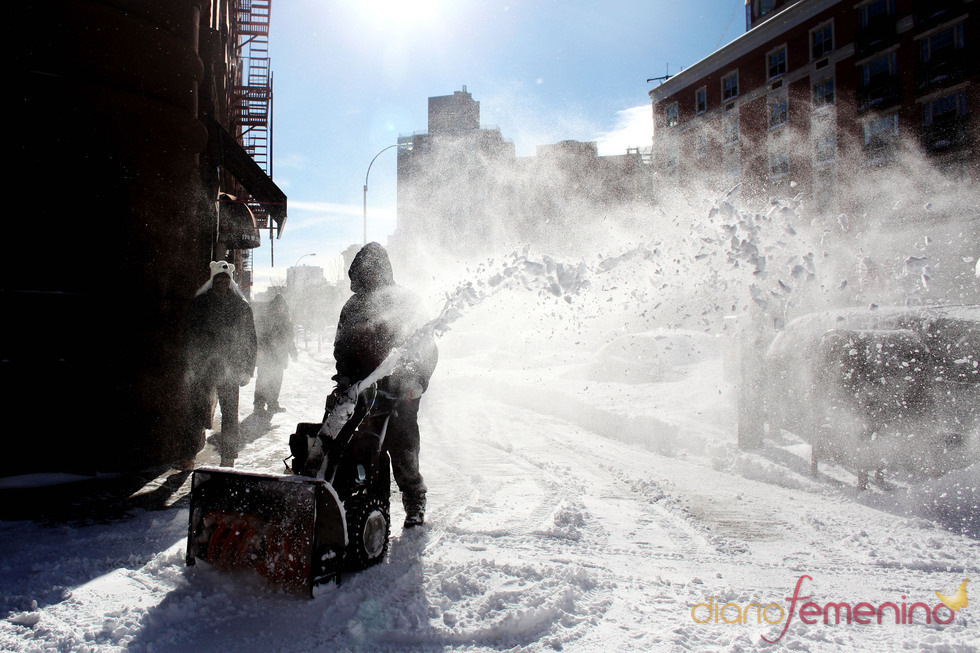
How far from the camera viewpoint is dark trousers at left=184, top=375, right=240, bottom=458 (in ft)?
15.7

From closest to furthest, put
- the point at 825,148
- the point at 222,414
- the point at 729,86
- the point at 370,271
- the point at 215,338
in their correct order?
the point at 370,271 < the point at 222,414 < the point at 215,338 < the point at 825,148 < the point at 729,86

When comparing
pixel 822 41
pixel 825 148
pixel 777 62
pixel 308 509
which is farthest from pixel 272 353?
pixel 777 62

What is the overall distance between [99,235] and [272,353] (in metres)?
4.07

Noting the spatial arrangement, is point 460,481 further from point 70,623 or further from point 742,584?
point 70,623

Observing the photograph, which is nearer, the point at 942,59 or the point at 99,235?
the point at 99,235

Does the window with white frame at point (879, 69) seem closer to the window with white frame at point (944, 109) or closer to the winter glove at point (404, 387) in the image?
the window with white frame at point (944, 109)

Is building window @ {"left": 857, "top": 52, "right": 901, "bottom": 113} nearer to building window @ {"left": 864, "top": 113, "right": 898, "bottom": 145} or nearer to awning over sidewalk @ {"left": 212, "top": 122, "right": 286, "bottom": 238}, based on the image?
building window @ {"left": 864, "top": 113, "right": 898, "bottom": 145}

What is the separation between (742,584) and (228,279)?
4.68 meters

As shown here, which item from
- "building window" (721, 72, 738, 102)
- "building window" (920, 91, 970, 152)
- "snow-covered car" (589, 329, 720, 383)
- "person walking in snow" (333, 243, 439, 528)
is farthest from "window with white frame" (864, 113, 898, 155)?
"person walking in snow" (333, 243, 439, 528)

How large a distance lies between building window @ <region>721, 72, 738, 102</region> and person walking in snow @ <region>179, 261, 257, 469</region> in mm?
30690

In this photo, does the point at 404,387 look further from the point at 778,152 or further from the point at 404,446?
the point at 778,152

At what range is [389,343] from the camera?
3.46m

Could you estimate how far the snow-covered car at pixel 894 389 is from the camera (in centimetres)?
410

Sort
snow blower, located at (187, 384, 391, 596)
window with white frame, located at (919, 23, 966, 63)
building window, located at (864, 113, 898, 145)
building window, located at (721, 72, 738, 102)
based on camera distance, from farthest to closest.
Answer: building window, located at (721, 72, 738, 102) → building window, located at (864, 113, 898, 145) → window with white frame, located at (919, 23, 966, 63) → snow blower, located at (187, 384, 391, 596)
